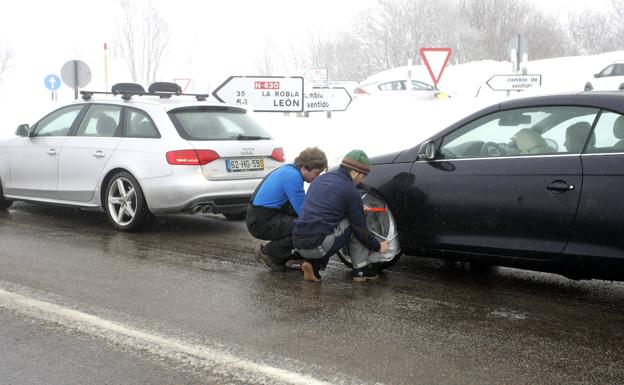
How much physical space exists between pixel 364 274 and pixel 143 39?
176 feet

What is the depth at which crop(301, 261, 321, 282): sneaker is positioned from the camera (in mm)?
5945

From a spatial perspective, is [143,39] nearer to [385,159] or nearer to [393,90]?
[393,90]

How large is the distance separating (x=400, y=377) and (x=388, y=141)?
475 inches

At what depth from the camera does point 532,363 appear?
4027mm

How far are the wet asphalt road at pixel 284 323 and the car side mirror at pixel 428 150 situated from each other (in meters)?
0.99

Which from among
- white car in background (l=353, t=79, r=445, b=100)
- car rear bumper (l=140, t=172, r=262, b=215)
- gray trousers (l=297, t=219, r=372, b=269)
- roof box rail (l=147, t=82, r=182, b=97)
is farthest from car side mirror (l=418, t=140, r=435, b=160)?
white car in background (l=353, t=79, r=445, b=100)

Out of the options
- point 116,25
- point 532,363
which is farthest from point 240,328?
point 116,25

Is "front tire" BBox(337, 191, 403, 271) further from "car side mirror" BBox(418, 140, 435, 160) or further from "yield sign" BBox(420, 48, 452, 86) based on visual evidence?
"yield sign" BBox(420, 48, 452, 86)

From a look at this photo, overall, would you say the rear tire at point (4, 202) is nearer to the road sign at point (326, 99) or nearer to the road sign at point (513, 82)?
the road sign at point (326, 99)

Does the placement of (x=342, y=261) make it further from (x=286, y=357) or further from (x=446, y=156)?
(x=286, y=357)

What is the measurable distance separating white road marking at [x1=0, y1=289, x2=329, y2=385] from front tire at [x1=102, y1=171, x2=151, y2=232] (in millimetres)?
2677

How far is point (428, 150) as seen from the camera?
19.2 feet

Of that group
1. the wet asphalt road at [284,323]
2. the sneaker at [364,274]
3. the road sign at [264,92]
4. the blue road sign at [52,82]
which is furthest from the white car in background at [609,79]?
the sneaker at [364,274]

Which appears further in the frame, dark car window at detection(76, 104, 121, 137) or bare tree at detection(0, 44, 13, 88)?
bare tree at detection(0, 44, 13, 88)
